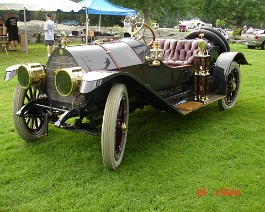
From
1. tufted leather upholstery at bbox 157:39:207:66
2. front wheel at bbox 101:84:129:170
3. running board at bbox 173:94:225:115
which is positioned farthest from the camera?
tufted leather upholstery at bbox 157:39:207:66

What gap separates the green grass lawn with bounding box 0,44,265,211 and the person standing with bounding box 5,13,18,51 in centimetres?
1020

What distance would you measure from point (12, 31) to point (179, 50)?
10.6 m

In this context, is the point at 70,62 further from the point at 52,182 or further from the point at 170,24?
the point at 170,24

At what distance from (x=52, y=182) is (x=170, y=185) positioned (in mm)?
1099

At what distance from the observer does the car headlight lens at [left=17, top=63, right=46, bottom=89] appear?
3.73 m

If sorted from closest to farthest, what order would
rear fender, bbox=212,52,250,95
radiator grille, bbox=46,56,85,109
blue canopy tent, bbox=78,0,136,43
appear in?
1. radiator grille, bbox=46,56,85,109
2. rear fender, bbox=212,52,250,95
3. blue canopy tent, bbox=78,0,136,43

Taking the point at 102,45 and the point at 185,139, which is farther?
the point at 185,139

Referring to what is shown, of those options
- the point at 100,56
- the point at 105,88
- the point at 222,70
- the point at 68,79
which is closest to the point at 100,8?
the point at 222,70

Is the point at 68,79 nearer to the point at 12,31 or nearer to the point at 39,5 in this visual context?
the point at 39,5

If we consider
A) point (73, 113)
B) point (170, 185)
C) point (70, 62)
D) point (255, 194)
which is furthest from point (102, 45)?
point (255, 194)

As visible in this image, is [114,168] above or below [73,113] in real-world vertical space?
below

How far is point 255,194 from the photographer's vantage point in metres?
3.09

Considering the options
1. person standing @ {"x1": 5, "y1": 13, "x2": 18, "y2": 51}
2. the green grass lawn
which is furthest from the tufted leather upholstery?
person standing @ {"x1": 5, "y1": 13, "x2": 18, "y2": 51}

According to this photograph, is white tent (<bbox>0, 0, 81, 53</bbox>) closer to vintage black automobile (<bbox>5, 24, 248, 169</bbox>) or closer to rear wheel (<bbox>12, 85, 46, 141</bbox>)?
vintage black automobile (<bbox>5, 24, 248, 169</bbox>)
